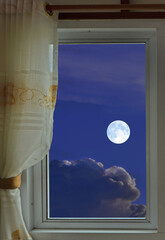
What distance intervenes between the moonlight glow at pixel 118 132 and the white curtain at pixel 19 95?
475 millimetres

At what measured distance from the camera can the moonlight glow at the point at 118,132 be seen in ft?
6.54

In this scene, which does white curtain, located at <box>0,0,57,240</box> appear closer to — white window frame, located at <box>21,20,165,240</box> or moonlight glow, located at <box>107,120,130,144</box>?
white window frame, located at <box>21,20,165,240</box>

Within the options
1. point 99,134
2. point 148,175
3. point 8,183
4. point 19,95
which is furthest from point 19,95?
point 148,175

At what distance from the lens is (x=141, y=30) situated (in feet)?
6.17

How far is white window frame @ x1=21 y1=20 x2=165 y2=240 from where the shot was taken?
1826 millimetres

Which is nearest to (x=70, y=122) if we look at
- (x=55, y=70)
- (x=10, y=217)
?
(x=55, y=70)

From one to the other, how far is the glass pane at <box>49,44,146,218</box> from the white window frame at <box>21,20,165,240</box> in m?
0.07

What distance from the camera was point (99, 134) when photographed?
2.02 metres

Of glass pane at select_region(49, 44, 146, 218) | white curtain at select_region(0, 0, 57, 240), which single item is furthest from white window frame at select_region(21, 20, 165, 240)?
white curtain at select_region(0, 0, 57, 240)

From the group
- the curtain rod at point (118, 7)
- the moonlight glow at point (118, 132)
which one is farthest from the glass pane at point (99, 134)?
the curtain rod at point (118, 7)

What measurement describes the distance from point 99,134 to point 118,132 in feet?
0.38

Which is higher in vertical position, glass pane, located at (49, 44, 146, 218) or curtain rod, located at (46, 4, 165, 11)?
curtain rod, located at (46, 4, 165, 11)

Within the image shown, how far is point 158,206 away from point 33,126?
32.3 inches

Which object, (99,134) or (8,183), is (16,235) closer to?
(8,183)
